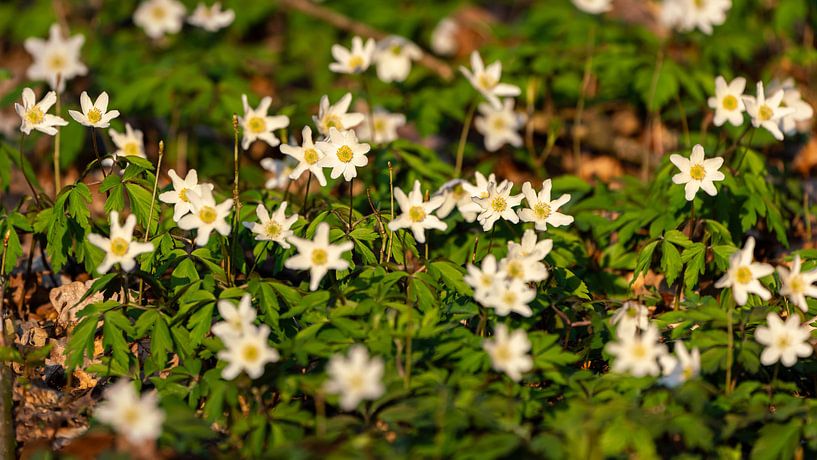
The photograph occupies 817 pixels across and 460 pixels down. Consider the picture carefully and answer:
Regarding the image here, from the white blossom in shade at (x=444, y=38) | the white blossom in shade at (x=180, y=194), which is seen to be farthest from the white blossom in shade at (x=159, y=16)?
the white blossom in shade at (x=180, y=194)

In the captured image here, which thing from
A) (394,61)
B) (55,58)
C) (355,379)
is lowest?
(355,379)

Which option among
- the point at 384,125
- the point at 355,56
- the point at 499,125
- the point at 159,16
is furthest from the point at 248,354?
the point at 159,16

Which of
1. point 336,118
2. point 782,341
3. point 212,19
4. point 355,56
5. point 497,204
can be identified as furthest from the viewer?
point 212,19

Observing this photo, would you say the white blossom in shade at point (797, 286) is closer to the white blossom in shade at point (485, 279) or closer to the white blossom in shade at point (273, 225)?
the white blossom in shade at point (485, 279)

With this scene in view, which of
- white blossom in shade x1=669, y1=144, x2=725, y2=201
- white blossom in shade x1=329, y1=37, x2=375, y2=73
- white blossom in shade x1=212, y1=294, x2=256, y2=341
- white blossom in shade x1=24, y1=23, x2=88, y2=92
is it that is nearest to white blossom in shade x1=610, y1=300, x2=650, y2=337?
white blossom in shade x1=669, y1=144, x2=725, y2=201

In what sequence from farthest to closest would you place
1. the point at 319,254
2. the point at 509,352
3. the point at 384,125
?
the point at 384,125 < the point at 319,254 < the point at 509,352

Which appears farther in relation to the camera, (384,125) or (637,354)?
(384,125)

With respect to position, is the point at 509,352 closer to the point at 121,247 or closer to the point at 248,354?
the point at 248,354
